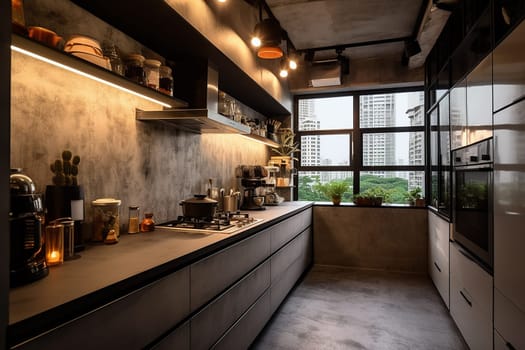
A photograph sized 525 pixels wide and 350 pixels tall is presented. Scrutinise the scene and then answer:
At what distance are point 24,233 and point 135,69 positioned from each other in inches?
45.7

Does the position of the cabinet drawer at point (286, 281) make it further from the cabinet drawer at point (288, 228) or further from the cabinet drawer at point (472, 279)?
the cabinet drawer at point (472, 279)

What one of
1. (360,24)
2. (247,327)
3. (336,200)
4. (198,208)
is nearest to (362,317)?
(247,327)

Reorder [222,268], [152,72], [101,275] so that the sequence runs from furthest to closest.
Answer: [152,72] → [222,268] → [101,275]

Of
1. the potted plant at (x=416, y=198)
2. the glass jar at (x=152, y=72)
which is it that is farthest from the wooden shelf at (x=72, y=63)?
the potted plant at (x=416, y=198)

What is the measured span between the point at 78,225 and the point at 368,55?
163 inches

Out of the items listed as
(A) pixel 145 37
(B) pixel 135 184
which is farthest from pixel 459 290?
(A) pixel 145 37

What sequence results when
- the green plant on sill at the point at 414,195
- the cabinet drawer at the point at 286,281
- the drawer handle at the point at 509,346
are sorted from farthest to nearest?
the green plant on sill at the point at 414,195, the cabinet drawer at the point at 286,281, the drawer handle at the point at 509,346

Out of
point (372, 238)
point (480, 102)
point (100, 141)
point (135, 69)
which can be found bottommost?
point (372, 238)

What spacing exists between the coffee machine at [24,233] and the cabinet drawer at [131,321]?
10.5 inches

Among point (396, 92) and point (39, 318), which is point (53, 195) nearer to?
point (39, 318)

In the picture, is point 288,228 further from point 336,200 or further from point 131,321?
point 131,321

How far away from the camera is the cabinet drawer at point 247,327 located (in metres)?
1.86

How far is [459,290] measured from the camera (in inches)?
97.3

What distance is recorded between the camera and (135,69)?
184 cm
